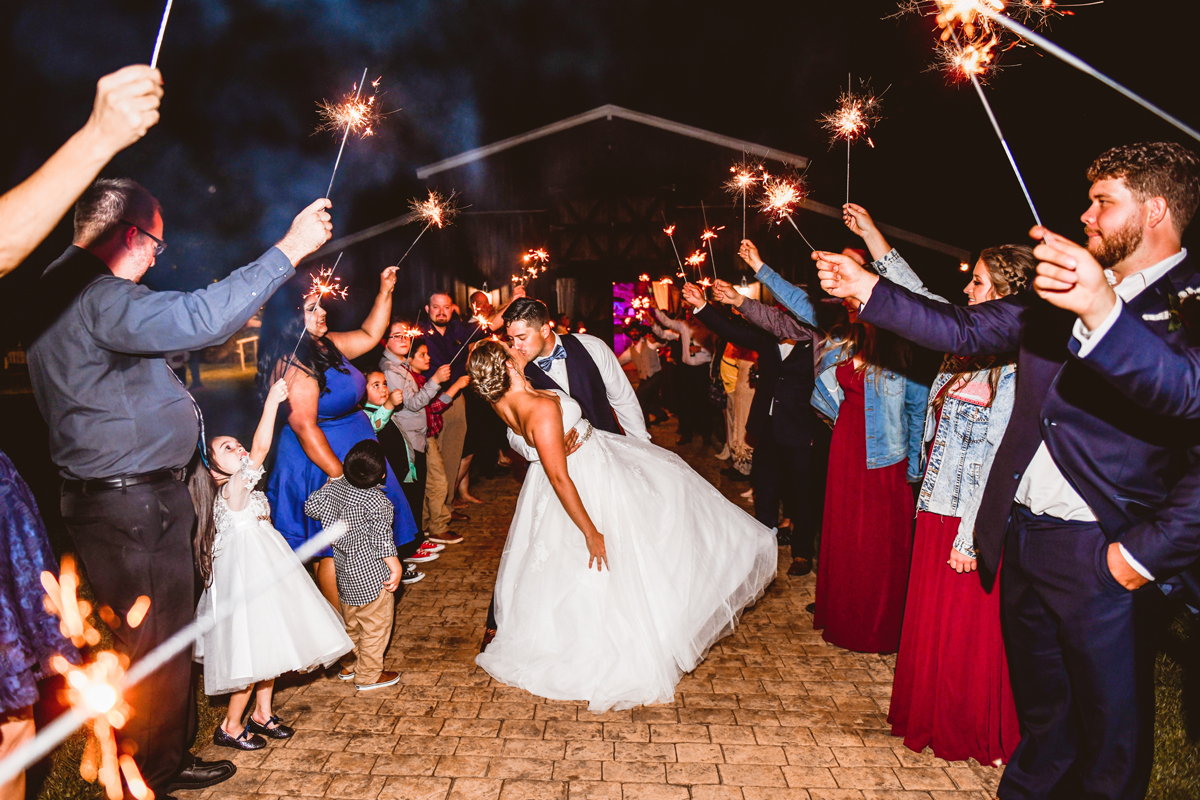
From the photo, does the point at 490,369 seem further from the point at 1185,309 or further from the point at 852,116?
the point at 1185,309

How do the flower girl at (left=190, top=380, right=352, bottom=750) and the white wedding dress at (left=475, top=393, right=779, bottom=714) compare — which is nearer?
the flower girl at (left=190, top=380, right=352, bottom=750)

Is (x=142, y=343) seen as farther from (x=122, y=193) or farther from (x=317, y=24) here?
(x=317, y=24)

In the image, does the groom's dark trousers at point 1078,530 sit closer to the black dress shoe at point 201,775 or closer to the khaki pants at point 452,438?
the black dress shoe at point 201,775

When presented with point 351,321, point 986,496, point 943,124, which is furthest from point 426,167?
point 986,496

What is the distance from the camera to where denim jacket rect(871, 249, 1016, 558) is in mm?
2762

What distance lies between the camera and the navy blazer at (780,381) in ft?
17.4

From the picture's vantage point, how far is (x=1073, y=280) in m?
1.55

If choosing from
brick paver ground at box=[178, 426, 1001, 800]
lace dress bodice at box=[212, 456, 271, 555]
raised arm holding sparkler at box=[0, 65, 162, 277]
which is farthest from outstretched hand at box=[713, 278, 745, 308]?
raised arm holding sparkler at box=[0, 65, 162, 277]

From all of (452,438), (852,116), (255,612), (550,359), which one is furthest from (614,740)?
(452,438)

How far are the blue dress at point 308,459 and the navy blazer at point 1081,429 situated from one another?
10.7 feet

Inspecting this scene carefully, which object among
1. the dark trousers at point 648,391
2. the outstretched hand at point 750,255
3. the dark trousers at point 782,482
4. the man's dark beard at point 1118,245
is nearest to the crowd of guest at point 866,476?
the man's dark beard at point 1118,245

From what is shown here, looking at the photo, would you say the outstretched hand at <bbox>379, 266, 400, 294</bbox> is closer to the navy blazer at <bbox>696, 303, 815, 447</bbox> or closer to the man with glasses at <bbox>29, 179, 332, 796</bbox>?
the man with glasses at <bbox>29, 179, 332, 796</bbox>

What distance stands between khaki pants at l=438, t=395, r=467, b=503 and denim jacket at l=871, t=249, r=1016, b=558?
16.1 ft

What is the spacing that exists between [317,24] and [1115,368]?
1203cm
